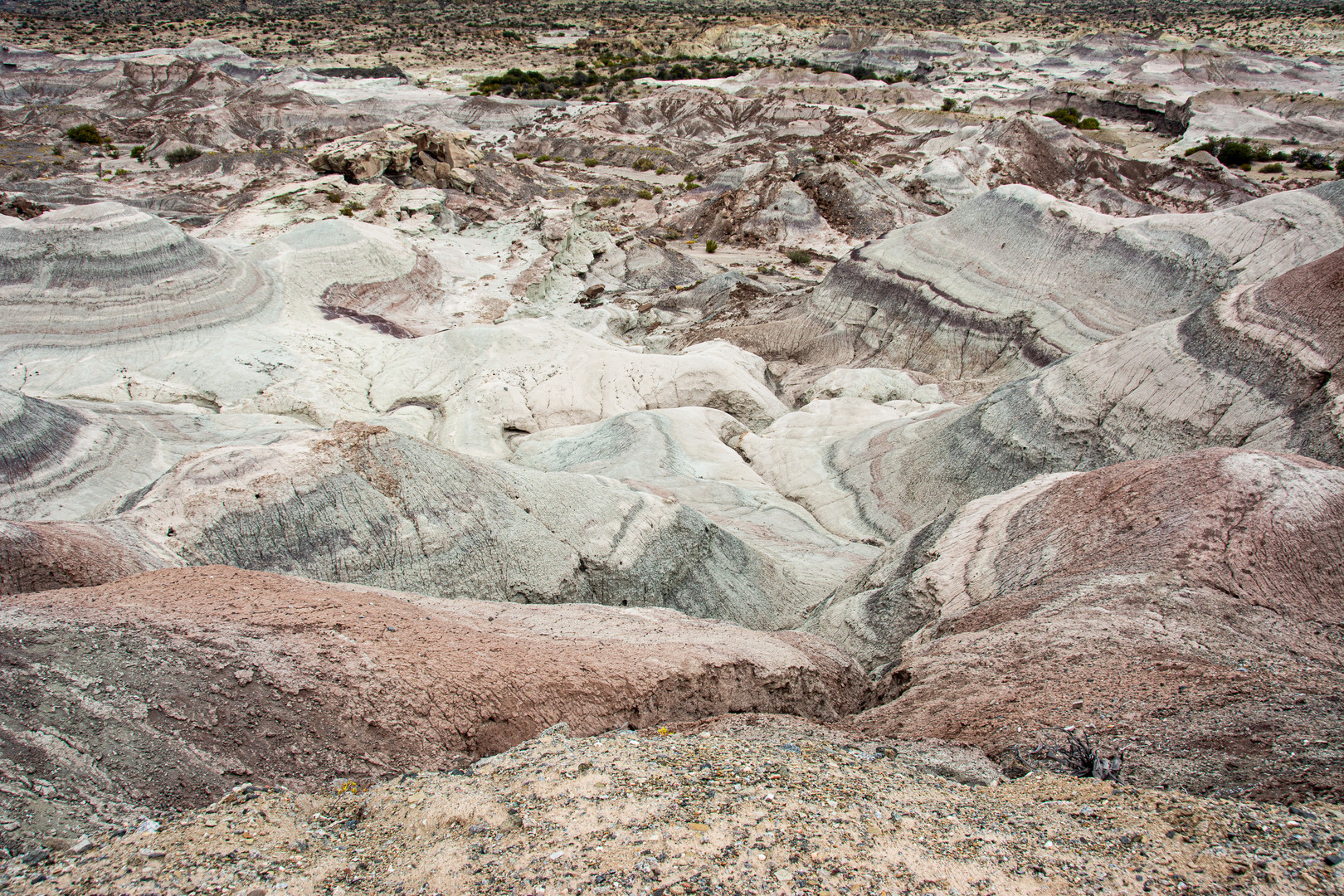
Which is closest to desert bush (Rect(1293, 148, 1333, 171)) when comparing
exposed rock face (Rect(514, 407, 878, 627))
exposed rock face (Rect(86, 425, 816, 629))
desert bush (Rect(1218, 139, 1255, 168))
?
desert bush (Rect(1218, 139, 1255, 168))

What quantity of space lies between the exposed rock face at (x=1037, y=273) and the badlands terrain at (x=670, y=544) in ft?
0.37

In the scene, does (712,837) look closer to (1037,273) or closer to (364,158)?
(1037,273)

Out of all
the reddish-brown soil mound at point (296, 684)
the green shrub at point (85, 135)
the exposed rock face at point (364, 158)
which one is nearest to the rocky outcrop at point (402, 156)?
the exposed rock face at point (364, 158)

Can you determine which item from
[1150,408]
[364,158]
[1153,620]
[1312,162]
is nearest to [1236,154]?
[1312,162]

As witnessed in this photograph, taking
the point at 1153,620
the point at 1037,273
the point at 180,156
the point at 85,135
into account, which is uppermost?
the point at 85,135

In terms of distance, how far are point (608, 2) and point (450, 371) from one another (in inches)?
5309

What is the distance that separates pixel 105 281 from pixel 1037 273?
25.5m

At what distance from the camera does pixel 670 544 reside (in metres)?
10.5

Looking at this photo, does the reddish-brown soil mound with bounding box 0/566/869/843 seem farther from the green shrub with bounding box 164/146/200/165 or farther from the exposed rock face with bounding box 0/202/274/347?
the green shrub with bounding box 164/146/200/165

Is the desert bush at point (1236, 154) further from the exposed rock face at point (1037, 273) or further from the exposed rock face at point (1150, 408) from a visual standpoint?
the exposed rock face at point (1150, 408)

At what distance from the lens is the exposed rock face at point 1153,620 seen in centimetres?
484

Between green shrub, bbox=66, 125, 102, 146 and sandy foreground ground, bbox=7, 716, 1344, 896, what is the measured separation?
54.1 meters

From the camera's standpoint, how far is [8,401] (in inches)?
507

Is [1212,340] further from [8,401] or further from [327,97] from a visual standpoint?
[327,97]
